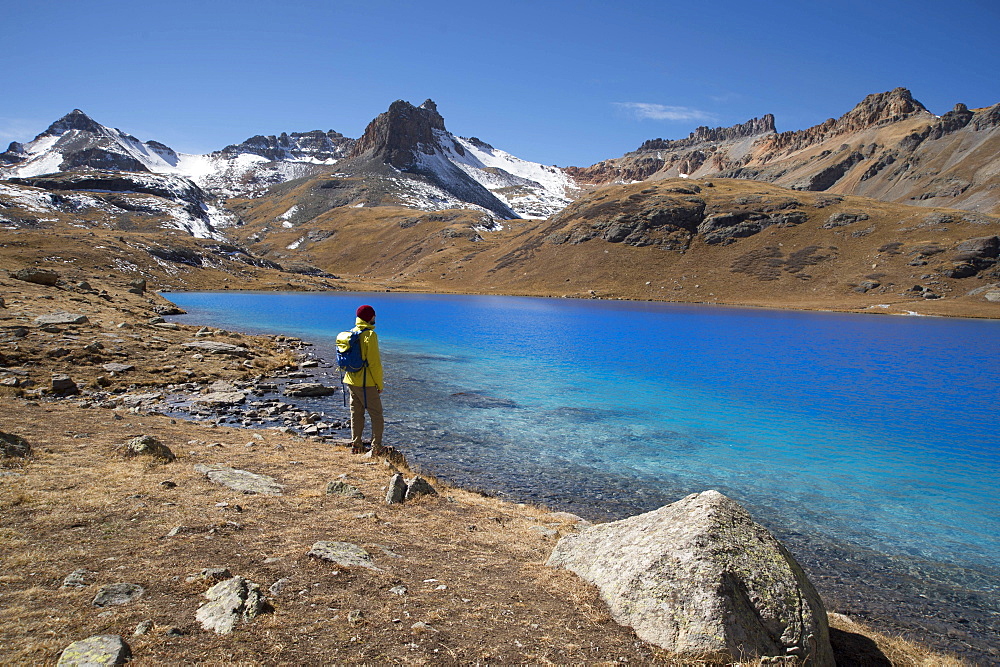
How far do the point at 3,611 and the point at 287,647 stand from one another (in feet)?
9.39

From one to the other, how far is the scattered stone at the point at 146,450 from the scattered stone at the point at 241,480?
31.2 inches

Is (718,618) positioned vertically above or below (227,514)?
above

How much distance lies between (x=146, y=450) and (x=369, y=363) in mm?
5198

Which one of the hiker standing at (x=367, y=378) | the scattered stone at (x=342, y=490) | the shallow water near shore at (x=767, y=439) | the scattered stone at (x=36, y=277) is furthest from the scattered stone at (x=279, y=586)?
the scattered stone at (x=36, y=277)

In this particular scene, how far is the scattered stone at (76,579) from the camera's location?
5.78 m

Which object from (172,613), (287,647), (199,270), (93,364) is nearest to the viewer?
(287,647)

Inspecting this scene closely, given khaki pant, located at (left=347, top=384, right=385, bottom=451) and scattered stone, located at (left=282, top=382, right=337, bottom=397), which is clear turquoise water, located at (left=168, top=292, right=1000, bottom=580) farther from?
scattered stone, located at (left=282, top=382, right=337, bottom=397)

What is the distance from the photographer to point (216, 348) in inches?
1193

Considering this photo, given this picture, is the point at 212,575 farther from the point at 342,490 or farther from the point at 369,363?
the point at 369,363

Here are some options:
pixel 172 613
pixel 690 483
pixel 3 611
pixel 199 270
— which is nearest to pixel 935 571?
pixel 690 483

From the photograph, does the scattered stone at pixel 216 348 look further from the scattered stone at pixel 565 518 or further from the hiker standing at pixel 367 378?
the scattered stone at pixel 565 518

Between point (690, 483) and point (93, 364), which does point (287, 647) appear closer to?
point (690, 483)

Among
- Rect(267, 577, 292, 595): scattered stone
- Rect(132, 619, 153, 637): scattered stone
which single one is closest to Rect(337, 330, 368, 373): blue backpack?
Rect(267, 577, 292, 595): scattered stone

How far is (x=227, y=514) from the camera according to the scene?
8.50m
